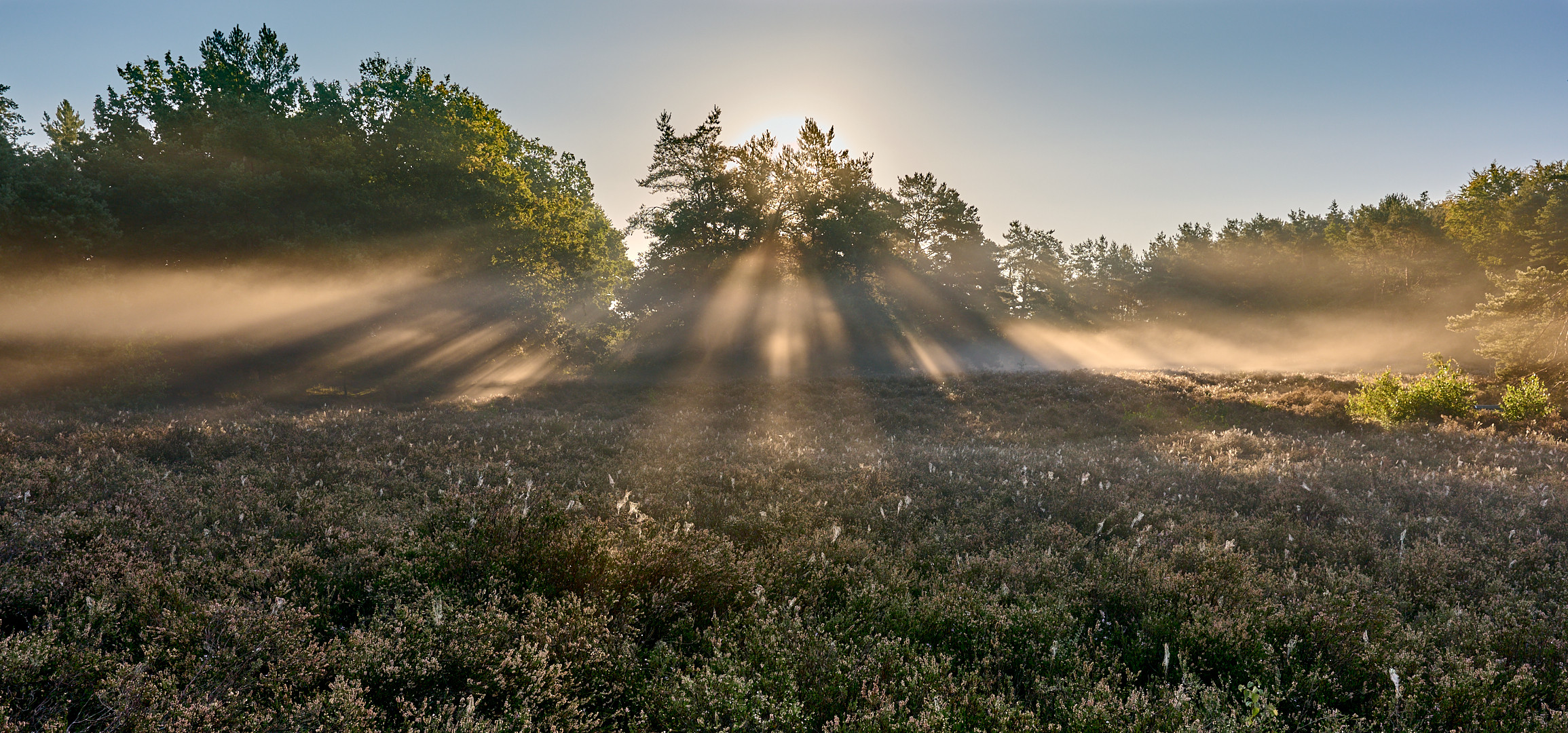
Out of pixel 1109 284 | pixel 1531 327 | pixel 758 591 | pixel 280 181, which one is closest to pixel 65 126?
pixel 280 181

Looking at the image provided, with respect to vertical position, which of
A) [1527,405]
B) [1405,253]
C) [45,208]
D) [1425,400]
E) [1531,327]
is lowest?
[1527,405]

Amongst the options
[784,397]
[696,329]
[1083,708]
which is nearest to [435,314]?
[696,329]

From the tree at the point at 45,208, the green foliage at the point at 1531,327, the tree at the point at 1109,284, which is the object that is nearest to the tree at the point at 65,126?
the tree at the point at 45,208

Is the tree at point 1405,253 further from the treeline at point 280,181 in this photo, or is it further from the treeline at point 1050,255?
the treeline at point 280,181

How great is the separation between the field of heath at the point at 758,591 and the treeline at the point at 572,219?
1679 cm

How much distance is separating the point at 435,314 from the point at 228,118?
9497mm

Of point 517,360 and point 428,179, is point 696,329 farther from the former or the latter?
point 428,179

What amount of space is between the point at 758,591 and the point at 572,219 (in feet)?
109

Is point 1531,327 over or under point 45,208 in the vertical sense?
under

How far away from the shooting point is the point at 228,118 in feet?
70.6

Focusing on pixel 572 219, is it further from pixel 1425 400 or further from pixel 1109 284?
pixel 1109 284

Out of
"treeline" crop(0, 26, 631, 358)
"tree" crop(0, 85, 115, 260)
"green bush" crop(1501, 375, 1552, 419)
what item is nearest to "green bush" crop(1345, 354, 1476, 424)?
"green bush" crop(1501, 375, 1552, 419)

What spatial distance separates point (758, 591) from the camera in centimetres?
386

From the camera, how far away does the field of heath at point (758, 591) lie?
2.71 meters
